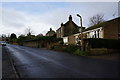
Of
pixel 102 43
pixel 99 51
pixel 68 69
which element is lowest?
pixel 68 69

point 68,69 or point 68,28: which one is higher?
point 68,28

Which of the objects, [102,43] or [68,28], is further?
[68,28]

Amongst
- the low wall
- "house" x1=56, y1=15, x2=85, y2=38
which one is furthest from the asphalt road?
"house" x1=56, y1=15, x2=85, y2=38

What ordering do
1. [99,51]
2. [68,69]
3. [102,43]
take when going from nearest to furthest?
[68,69], [99,51], [102,43]

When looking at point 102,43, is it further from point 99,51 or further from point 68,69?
point 68,69

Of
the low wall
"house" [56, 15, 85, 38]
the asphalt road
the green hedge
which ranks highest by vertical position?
"house" [56, 15, 85, 38]

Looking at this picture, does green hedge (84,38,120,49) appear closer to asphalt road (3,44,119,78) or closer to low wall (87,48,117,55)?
low wall (87,48,117,55)

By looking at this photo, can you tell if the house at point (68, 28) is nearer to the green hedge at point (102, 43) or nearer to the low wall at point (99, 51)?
the green hedge at point (102, 43)

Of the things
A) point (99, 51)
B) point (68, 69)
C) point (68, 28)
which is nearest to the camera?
point (68, 69)

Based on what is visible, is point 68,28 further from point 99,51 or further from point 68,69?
point 68,69

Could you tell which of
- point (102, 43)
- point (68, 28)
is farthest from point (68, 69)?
point (68, 28)

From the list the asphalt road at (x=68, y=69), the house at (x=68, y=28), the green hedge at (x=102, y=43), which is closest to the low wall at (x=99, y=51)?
the green hedge at (x=102, y=43)

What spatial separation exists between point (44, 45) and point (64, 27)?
17642 millimetres

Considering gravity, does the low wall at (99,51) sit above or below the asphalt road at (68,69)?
above
